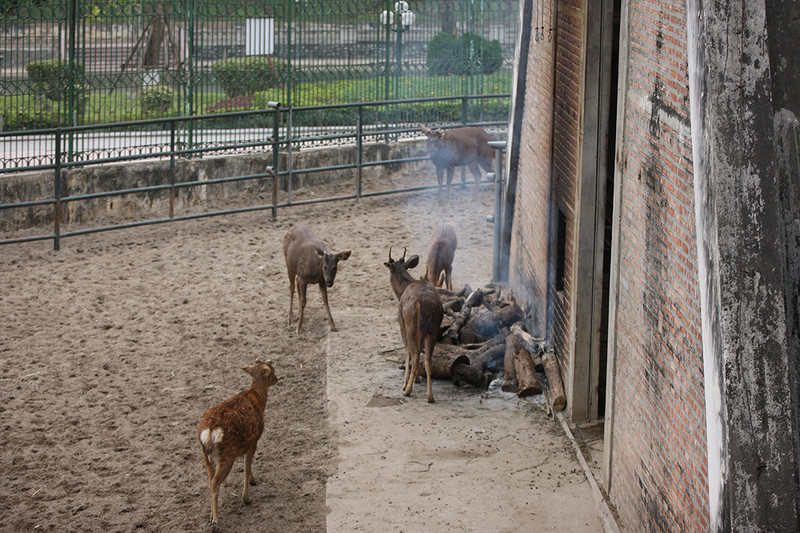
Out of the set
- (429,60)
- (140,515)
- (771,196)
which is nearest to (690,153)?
(771,196)

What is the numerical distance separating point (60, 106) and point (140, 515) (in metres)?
10.1

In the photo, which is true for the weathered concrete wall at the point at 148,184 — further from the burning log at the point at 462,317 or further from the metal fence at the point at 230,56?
the burning log at the point at 462,317

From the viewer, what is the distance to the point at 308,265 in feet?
35.9

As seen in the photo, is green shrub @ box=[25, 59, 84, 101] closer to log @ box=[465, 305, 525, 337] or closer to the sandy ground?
the sandy ground

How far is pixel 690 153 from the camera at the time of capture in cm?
527

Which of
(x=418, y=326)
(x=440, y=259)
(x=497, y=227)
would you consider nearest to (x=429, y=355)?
(x=418, y=326)

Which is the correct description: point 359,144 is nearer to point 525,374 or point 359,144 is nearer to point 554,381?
point 525,374

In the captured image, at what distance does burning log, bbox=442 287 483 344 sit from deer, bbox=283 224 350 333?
56.0 inches

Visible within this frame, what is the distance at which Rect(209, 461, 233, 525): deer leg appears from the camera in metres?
6.70

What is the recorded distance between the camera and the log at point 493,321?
10594 millimetres

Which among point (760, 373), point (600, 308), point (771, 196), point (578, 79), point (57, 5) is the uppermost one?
point (57, 5)

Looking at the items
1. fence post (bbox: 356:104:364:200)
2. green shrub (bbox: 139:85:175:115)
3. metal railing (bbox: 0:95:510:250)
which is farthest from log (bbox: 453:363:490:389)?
green shrub (bbox: 139:85:175:115)

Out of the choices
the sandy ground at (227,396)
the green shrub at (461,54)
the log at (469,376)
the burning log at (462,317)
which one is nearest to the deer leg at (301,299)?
the sandy ground at (227,396)

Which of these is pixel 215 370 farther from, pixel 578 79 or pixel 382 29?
pixel 382 29
